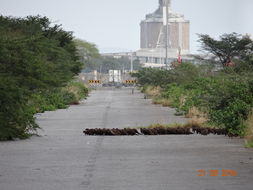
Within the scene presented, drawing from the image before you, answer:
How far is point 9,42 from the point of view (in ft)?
93.2

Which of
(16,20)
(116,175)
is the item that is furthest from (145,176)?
(16,20)

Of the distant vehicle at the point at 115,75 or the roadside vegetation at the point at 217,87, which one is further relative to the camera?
the distant vehicle at the point at 115,75

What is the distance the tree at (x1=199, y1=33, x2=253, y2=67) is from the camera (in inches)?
3000

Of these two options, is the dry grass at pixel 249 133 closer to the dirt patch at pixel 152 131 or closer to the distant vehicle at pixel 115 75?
the dirt patch at pixel 152 131

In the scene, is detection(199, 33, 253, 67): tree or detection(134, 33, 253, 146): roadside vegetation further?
detection(199, 33, 253, 67): tree

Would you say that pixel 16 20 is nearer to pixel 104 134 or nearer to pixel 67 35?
pixel 67 35

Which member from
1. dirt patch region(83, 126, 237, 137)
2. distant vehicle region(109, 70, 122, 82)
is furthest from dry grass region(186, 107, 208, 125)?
distant vehicle region(109, 70, 122, 82)

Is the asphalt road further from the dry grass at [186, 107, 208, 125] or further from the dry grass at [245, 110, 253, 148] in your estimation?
the dry grass at [186, 107, 208, 125]

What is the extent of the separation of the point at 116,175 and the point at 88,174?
0.49 metres

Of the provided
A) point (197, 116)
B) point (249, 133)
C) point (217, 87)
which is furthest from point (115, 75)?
point (249, 133)

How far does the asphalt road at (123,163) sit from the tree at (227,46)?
48.8 m

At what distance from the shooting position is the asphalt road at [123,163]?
47.5ft

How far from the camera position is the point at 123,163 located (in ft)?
59.6
